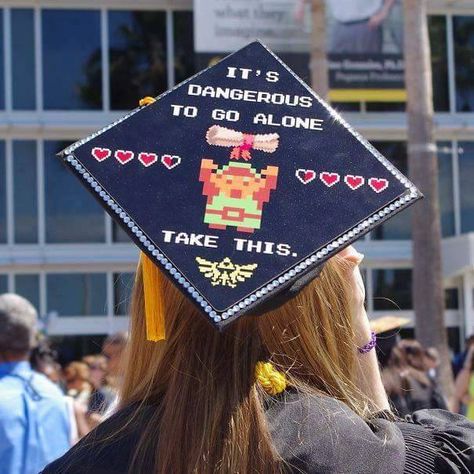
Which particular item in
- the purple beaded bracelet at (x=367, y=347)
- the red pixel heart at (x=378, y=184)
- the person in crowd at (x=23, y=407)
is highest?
the red pixel heart at (x=378, y=184)

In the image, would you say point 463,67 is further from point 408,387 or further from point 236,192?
point 236,192

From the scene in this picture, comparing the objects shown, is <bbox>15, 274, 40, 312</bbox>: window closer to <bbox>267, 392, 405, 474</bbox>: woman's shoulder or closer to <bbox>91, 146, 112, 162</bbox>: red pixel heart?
<bbox>91, 146, 112, 162</bbox>: red pixel heart

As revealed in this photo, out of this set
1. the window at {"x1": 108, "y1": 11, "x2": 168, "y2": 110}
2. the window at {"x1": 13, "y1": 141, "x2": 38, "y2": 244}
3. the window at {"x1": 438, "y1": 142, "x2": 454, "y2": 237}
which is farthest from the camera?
the window at {"x1": 438, "y1": 142, "x2": 454, "y2": 237}

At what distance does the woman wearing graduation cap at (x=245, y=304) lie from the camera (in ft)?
5.53

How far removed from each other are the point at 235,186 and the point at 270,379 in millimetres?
334

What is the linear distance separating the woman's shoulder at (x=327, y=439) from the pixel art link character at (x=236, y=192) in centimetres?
31

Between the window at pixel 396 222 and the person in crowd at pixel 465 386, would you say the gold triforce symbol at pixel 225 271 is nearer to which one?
the person in crowd at pixel 465 386

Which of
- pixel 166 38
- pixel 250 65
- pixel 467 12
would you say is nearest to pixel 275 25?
pixel 166 38

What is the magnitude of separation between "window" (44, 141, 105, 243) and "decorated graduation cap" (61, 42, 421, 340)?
68.8 feet

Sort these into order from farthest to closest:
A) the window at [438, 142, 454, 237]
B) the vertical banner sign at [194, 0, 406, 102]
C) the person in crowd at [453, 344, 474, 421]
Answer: the window at [438, 142, 454, 237], the vertical banner sign at [194, 0, 406, 102], the person in crowd at [453, 344, 474, 421]

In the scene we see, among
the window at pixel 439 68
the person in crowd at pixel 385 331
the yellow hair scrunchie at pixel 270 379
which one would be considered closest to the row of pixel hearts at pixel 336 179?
the yellow hair scrunchie at pixel 270 379

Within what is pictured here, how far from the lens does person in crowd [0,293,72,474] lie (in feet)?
14.2

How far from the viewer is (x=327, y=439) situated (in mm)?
1677

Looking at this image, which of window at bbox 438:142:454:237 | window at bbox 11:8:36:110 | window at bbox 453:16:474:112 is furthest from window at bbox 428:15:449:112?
window at bbox 11:8:36:110
